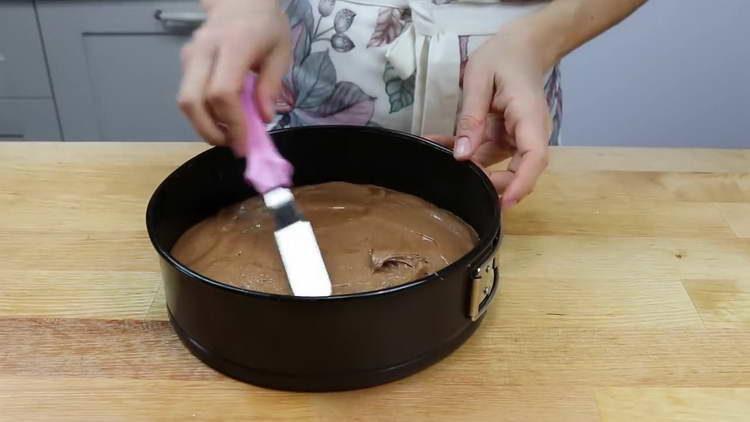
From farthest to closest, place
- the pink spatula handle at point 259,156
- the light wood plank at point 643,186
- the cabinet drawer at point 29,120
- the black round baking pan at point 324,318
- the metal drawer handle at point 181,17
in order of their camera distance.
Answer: the cabinet drawer at point 29,120 < the metal drawer handle at point 181,17 < the light wood plank at point 643,186 < the pink spatula handle at point 259,156 < the black round baking pan at point 324,318

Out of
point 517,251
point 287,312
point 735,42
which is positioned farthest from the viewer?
point 735,42

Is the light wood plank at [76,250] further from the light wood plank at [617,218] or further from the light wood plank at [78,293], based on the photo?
the light wood plank at [617,218]

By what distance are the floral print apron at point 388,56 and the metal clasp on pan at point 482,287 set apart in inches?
10.8

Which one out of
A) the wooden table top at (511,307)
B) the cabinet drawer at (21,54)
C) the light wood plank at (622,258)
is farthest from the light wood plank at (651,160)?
the cabinet drawer at (21,54)

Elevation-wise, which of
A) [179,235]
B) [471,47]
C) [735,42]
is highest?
[471,47]

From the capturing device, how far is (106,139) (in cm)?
160

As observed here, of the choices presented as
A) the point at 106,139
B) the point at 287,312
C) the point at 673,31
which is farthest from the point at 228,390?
the point at 673,31

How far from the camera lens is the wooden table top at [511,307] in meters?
0.60

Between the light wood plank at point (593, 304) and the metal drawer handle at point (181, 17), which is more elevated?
the light wood plank at point (593, 304)

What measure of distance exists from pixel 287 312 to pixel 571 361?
9.8 inches

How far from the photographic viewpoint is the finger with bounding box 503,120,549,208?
69 cm

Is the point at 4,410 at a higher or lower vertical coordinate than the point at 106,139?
higher

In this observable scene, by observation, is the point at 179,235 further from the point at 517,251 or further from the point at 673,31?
the point at 673,31

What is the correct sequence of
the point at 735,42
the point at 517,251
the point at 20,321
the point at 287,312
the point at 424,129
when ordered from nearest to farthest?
the point at 287,312
the point at 20,321
the point at 517,251
the point at 424,129
the point at 735,42
